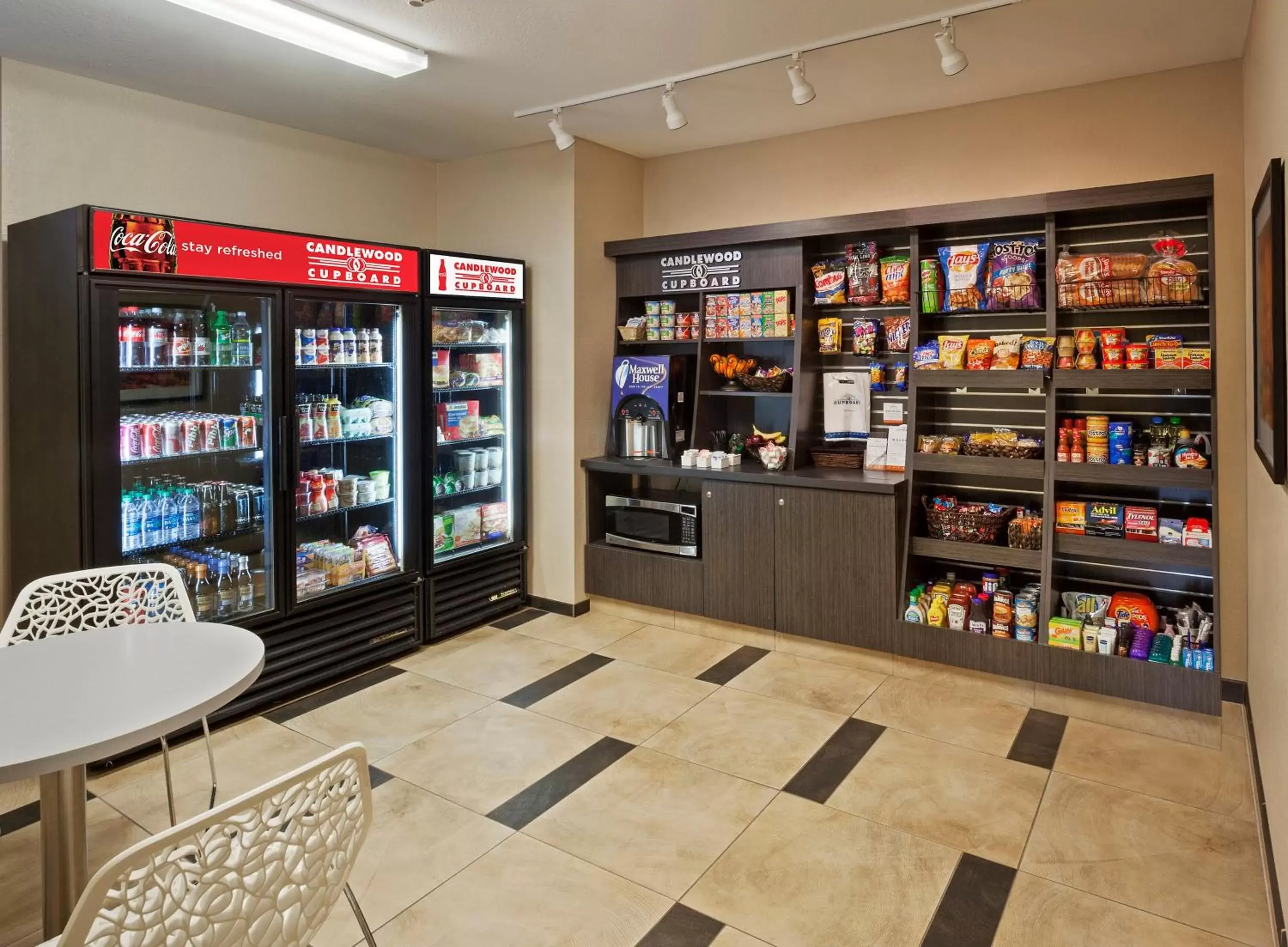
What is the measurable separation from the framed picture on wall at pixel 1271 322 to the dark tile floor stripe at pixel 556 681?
9.46ft

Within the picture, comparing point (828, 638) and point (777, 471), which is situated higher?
point (777, 471)

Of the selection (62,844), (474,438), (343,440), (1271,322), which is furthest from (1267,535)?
(343,440)

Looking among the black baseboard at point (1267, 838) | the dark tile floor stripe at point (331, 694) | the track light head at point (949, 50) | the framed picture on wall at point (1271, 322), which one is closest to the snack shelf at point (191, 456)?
the dark tile floor stripe at point (331, 694)

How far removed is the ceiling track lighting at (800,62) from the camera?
322 centimetres

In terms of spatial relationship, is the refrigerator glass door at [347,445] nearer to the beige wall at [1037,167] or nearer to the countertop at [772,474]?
the countertop at [772,474]

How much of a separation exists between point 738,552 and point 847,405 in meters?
1.01

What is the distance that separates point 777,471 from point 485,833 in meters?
2.48

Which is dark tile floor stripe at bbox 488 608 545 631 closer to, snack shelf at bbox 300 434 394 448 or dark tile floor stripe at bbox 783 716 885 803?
snack shelf at bbox 300 434 394 448

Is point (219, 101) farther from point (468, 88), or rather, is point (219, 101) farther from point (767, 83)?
point (767, 83)

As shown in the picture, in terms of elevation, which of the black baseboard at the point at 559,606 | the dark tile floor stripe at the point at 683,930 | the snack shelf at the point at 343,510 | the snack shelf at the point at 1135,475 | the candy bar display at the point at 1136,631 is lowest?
the dark tile floor stripe at the point at 683,930

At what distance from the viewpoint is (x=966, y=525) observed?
4.04 meters

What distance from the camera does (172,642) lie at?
7.34ft

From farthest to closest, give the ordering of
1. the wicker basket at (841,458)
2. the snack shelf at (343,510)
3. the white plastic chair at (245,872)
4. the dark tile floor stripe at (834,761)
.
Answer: the wicker basket at (841,458), the snack shelf at (343,510), the dark tile floor stripe at (834,761), the white plastic chair at (245,872)

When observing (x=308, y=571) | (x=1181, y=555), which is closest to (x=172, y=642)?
(x=308, y=571)
